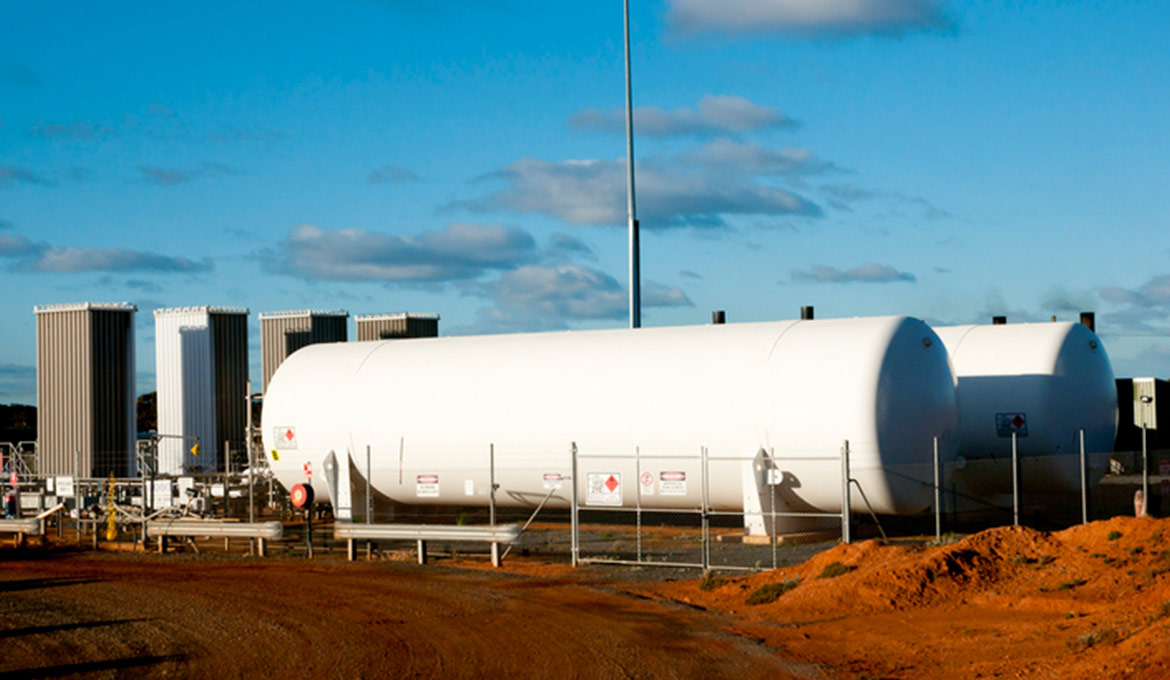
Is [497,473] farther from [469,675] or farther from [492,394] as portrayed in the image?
[469,675]

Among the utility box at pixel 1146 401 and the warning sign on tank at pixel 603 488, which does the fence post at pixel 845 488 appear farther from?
the utility box at pixel 1146 401

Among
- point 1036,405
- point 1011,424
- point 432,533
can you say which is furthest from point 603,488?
point 1036,405

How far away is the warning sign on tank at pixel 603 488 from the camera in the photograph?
2519cm

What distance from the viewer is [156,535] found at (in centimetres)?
2695

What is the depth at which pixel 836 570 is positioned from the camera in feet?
61.3

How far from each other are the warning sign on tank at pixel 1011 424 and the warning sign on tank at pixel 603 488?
933 centimetres

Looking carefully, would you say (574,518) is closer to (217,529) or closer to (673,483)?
(673,483)

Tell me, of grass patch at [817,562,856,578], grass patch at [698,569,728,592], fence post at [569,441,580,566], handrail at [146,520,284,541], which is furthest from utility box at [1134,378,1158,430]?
handrail at [146,520,284,541]

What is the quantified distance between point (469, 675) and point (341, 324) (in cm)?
3483

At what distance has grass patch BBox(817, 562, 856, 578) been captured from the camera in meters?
18.6

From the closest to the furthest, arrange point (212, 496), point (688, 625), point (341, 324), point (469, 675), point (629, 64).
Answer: point (469, 675)
point (688, 625)
point (212, 496)
point (629, 64)
point (341, 324)

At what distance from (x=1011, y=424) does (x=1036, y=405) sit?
71 cm

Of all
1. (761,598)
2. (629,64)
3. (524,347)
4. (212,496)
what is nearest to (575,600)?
(761,598)

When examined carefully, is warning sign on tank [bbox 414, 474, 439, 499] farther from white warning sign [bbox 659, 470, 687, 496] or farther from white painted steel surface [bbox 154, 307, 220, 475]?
white painted steel surface [bbox 154, 307, 220, 475]
